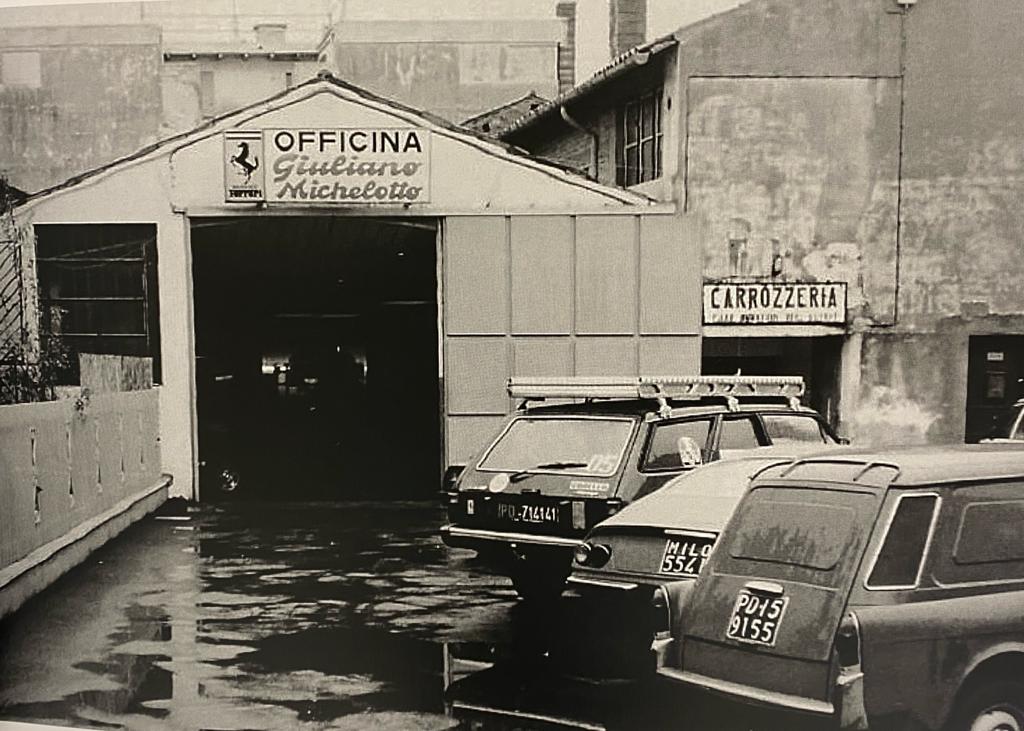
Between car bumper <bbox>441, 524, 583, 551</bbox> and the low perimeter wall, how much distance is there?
213 cm

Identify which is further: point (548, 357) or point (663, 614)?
point (548, 357)

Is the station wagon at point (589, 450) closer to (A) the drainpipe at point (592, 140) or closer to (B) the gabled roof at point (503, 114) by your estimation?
(B) the gabled roof at point (503, 114)

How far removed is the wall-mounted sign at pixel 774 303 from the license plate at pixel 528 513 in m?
1.73

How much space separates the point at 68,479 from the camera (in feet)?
20.3

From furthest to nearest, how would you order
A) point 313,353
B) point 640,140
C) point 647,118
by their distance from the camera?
point 313,353, point 640,140, point 647,118

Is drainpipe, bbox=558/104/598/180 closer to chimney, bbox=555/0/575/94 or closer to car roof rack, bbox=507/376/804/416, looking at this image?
chimney, bbox=555/0/575/94

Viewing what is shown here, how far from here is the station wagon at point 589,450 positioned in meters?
5.09

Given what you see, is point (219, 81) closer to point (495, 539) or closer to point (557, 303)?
point (557, 303)

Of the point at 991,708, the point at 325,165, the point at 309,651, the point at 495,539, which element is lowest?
the point at 309,651

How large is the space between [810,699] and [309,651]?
2.45 metres

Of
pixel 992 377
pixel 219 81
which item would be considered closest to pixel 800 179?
pixel 992 377

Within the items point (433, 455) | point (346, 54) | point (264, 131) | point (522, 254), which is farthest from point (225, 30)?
point (433, 455)

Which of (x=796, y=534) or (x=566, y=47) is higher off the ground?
(x=566, y=47)

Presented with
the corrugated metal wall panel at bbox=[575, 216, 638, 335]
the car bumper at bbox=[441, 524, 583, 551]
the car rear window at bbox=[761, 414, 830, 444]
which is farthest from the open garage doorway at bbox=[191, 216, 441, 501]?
the car rear window at bbox=[761, 414, 830, 444]
